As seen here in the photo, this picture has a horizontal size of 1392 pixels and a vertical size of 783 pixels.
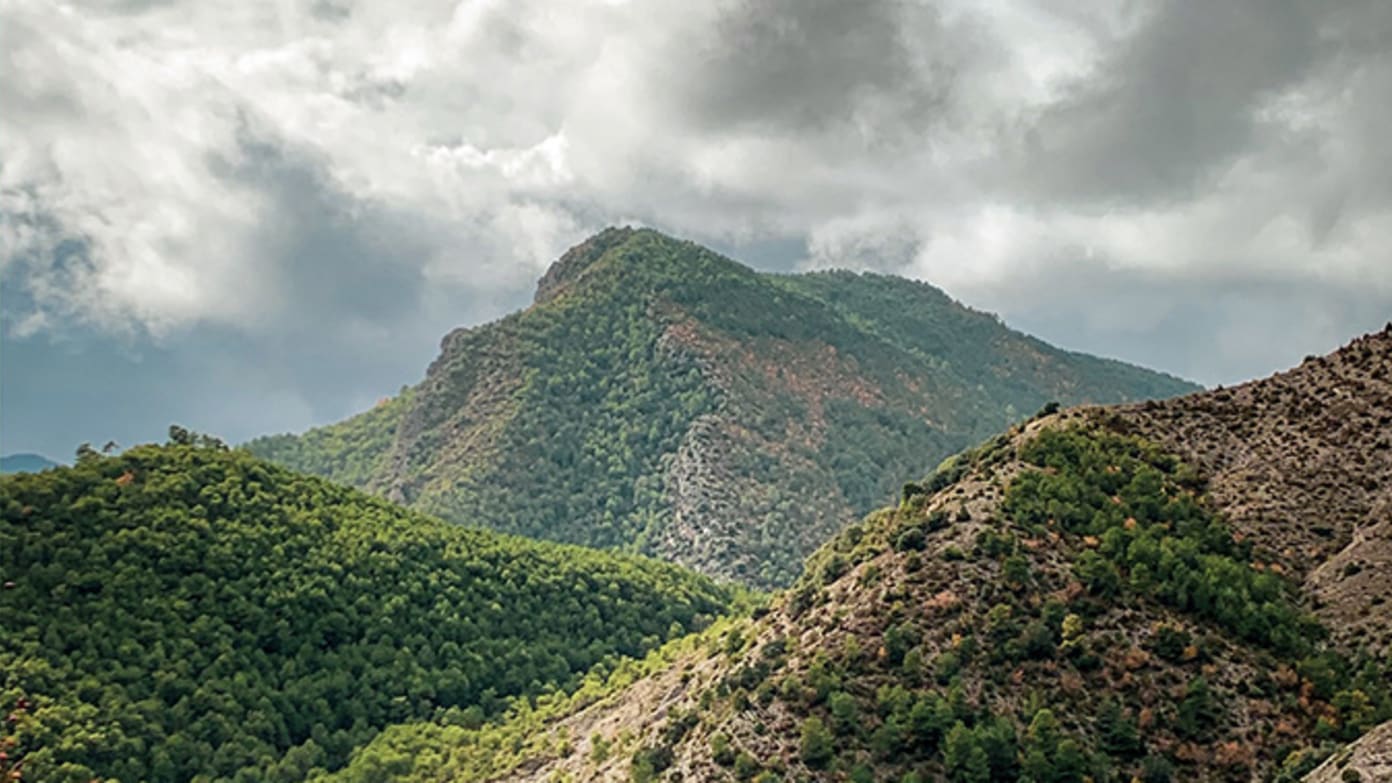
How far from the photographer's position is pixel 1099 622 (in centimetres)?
9394

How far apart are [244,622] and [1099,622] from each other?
3637 inches

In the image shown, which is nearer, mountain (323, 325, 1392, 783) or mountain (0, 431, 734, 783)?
mountain (323, 325, 1392, 783)

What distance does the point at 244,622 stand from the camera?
499 feet

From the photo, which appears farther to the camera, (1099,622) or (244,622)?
(244,622)

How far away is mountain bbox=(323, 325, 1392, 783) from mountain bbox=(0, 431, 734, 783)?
3950 centimetres

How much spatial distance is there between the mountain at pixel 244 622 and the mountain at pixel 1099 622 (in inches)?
1555

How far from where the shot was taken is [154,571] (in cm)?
15200

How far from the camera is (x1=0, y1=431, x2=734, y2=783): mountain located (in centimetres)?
13350

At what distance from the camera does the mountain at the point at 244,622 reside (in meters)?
134

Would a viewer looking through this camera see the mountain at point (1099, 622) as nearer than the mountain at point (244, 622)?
Yes

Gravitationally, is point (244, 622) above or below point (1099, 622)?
above

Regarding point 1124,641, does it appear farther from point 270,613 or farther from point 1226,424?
point 270,613

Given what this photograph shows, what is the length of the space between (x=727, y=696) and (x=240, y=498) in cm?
9082

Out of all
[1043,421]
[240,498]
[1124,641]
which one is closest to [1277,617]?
[1124,641]
